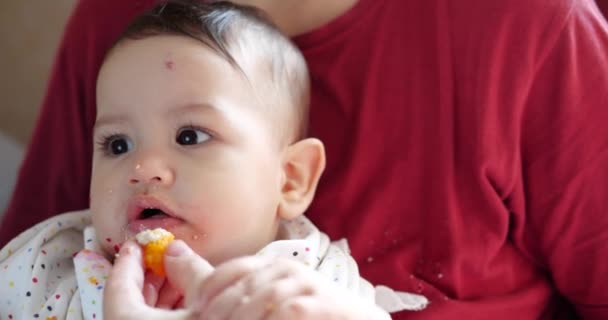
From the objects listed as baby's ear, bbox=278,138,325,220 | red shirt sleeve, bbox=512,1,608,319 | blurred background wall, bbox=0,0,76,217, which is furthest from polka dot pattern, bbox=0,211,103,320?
blurred background wall, bbox=0,0,76,217

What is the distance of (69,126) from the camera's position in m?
1.13

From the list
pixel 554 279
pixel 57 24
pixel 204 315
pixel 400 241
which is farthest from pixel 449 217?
pixel 57 24

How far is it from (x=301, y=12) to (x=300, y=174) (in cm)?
24

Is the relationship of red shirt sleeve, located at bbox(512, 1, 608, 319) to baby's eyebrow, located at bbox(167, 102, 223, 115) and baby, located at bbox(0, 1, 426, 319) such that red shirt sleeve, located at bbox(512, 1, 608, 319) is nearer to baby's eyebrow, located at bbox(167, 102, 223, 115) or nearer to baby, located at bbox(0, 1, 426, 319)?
baby, located at bbox(0, 1, 426, 319)

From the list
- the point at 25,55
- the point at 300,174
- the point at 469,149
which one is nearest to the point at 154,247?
the point at 300,174

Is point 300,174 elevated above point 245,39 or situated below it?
below

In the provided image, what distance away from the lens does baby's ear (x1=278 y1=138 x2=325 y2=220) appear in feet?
3.06

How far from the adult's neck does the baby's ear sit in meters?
0.18

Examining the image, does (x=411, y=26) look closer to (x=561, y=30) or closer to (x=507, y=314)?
(x=561, y=30)

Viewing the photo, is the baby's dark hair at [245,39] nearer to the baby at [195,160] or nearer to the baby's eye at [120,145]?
the baby at [195,160]

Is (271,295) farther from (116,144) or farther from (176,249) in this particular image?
(116,144)

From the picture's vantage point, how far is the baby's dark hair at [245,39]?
2.91 ft

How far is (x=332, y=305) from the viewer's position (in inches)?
24.2

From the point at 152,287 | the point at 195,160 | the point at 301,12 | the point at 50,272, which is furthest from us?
the point at 301,12
